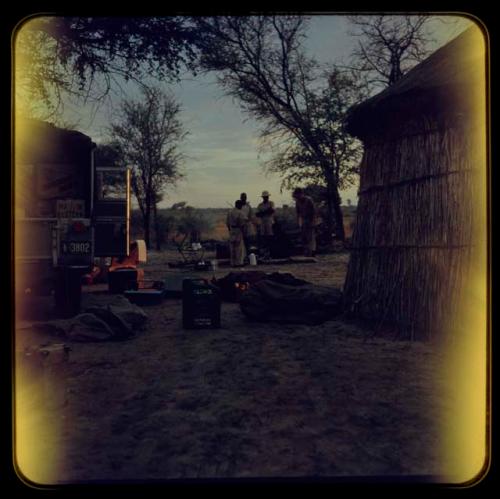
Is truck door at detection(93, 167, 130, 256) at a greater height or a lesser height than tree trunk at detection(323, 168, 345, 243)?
lesser

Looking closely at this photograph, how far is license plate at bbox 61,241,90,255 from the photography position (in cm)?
658

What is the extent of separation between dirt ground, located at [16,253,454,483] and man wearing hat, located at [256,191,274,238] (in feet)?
38.9

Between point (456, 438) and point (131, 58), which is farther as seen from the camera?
point (131, 58)

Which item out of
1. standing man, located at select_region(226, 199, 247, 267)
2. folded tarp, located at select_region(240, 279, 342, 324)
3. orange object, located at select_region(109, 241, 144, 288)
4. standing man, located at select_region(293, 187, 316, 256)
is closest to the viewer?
folded tarp, located at select_region(240, 279, 342, 324)

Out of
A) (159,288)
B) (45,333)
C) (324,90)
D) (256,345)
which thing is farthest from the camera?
(324,90)

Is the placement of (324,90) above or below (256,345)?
above

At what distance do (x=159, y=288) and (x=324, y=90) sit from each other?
51.1ft

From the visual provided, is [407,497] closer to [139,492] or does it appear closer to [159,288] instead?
[139,492]

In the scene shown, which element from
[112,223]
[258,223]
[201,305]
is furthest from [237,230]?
[201,305]

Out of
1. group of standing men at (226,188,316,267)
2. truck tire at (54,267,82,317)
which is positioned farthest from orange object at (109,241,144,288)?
group of standing men at (226,188,316,267)

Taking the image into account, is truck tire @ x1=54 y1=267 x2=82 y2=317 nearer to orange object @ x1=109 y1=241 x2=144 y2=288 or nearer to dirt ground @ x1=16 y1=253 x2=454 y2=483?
dirt ground @ x1=16 y1=253 x2=454 y2=483

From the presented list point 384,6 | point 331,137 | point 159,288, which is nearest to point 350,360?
point 384,6

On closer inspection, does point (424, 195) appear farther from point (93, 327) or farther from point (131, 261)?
point (131, 261)

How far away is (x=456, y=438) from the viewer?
2.94 meters
